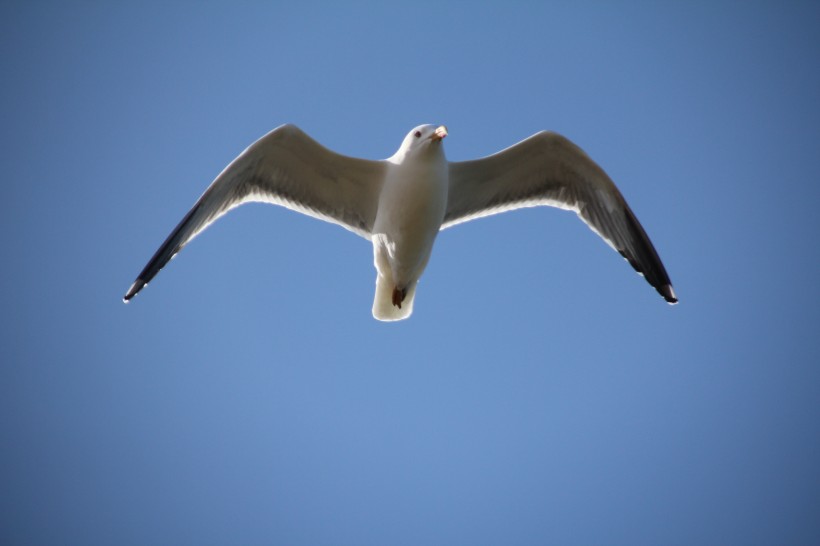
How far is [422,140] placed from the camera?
5.27m

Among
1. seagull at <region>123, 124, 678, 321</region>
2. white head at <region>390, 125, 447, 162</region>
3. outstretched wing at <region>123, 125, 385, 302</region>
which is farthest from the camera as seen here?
outstretched wing at <region>123, 125, 385, 302</region>

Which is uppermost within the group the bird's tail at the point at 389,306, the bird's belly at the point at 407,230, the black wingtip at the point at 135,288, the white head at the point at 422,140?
the white head at the point at 422,140

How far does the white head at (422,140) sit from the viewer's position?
16.9ft

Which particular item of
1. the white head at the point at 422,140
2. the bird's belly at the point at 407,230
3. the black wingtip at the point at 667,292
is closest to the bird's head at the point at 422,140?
the white head at the point at 422,140

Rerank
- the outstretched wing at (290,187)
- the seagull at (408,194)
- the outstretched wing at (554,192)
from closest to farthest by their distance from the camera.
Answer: the seagull at (408,194) → the outstretched wing at (290,187) → the outstretched wing at (554,192)

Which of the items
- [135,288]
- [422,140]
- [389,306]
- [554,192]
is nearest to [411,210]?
[422,140]

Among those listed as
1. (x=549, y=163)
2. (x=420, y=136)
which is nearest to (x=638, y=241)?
(x=549, y=163)

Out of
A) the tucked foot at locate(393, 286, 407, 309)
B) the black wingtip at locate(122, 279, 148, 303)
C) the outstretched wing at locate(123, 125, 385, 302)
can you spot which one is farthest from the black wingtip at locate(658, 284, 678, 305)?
the black wingtip at locate(122, 279, 148, 303)

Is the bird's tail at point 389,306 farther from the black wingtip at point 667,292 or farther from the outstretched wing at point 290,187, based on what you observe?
the black wingtip at point 667,292

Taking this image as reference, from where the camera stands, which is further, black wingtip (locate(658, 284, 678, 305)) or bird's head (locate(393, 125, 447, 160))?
black wingtip (locate(658, 284, 678, 305))

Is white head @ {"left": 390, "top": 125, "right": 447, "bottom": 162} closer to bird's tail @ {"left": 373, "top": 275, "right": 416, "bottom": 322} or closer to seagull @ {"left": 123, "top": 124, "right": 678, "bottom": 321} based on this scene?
seagull @ {"left": 123, "top": 124, "right": 678, "bottom": 321}

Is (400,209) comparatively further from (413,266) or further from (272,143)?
(272,143)

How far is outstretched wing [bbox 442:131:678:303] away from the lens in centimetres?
564

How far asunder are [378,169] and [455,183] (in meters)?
0.59
